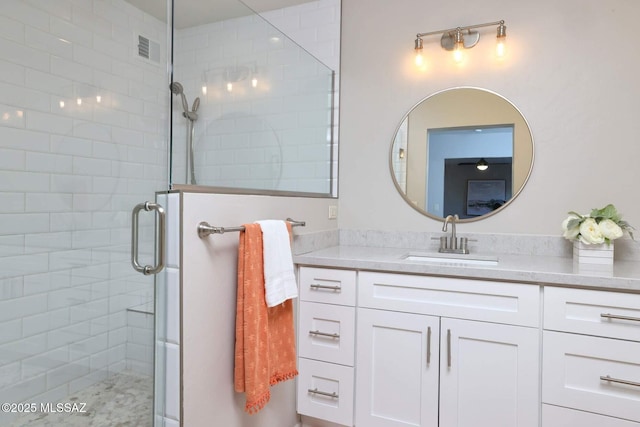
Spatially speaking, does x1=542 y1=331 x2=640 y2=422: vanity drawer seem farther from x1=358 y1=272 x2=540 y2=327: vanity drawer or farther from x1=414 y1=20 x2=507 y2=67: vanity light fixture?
x1=414 y1=20 x2=507 y2=67: vanity light fixture

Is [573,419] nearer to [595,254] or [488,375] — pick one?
[488,375]

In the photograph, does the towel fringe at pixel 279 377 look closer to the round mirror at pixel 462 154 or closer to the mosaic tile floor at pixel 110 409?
the mosaic tile floor at pixel 110 409

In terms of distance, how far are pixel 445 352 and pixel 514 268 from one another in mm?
443

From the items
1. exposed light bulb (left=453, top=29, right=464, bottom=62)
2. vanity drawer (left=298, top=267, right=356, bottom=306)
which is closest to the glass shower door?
vanity drawer (left=298, top=267, right=356, bottom=306)

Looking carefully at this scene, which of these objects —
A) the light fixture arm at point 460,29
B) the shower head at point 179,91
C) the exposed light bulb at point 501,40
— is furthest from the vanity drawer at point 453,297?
the light fixture arm at point 460,29

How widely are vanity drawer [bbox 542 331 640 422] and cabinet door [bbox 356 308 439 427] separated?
0.42m

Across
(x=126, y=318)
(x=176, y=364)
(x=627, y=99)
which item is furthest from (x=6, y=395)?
(x=627, y=99)

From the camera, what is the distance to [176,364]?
4.17ft

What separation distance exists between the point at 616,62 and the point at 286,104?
164 centimetres

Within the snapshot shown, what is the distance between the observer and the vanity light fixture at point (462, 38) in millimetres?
2074

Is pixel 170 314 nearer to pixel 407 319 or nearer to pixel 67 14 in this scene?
pixel 407 319

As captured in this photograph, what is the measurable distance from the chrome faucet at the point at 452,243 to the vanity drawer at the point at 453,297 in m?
0.52

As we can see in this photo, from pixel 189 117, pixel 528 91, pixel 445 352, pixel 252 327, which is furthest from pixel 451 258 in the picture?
pixel 189 117

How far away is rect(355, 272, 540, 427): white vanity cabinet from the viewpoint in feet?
5.02
